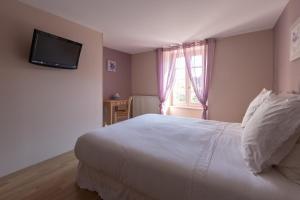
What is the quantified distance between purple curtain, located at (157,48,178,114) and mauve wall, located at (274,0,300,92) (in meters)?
2.11

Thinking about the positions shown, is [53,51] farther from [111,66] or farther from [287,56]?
→ [287,56]

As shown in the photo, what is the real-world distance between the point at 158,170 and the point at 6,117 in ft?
6.59

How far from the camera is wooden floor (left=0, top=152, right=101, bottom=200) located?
1649mm

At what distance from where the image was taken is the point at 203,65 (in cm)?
350

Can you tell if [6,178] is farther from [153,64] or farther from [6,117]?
[153,64]

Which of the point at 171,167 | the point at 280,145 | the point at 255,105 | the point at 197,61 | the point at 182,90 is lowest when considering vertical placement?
the point at 171,167

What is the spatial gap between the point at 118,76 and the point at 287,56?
359cm

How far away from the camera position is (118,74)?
4.48m

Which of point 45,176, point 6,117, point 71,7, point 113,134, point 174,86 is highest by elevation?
point 71,7

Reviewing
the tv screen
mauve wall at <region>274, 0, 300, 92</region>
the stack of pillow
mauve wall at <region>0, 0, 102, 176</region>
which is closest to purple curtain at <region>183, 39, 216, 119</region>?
mauve wall at <region>274, 0, 300, 92</region>

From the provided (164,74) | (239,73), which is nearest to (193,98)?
(164,74)

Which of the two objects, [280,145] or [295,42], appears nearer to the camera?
[280,145]

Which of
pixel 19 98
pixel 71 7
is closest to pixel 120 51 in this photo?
pixel 71 7

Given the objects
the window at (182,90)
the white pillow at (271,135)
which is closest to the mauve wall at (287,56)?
the white pillow at (271,135)
